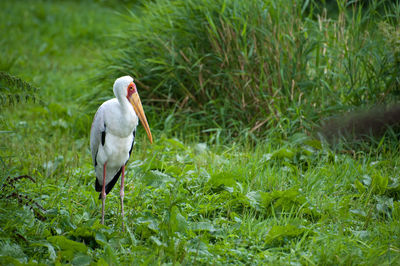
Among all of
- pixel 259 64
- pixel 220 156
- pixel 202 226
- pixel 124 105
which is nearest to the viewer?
pixel 202 226

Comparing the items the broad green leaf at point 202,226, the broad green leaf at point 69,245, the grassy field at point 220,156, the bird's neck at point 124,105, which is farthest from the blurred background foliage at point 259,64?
the broad green leaf at point 69,245

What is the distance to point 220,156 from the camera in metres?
4.20

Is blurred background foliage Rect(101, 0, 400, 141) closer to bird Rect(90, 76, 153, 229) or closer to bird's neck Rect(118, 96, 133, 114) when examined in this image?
bird Rect(90, 76, 153, 229)

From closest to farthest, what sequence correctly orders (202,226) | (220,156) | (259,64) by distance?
(202,226) → (220,156) → (259,64)

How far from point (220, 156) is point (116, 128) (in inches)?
49.1

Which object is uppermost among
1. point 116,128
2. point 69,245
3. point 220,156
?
point 116,128

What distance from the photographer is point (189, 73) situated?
500 centimetres

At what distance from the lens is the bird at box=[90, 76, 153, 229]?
322 centimetres

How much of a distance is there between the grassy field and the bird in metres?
0.28

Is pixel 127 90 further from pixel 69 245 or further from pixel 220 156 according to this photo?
pixel 220 156

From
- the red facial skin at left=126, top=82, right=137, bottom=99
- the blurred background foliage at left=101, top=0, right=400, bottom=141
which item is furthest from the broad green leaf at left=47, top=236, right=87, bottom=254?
the blurred background foliage at left=101, top=0, right=400, bottom=141

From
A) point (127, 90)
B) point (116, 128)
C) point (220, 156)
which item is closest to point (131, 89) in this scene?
point (127, 90)

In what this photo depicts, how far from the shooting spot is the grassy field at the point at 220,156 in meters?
2.81

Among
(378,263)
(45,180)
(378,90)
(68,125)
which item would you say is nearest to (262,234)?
(378,263)
